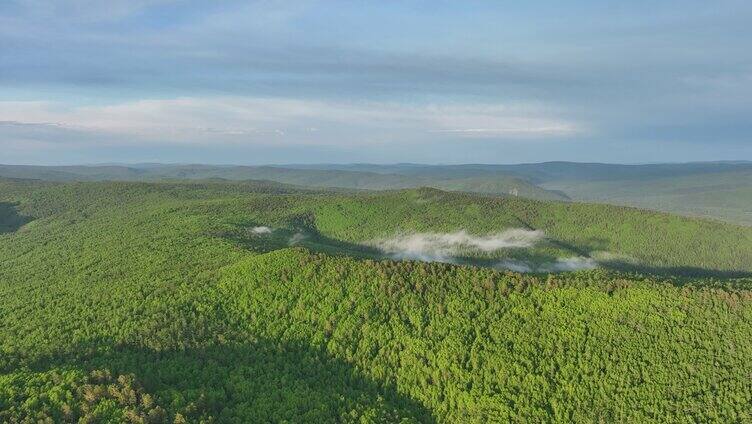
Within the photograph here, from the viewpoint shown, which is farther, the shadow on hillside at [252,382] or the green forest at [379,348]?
the shadow on hillside at [252,382]

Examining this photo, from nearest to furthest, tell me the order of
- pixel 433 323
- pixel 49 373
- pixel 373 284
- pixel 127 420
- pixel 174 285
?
pixel 127 420 → pixel 49 373 → pixel 433 323 → pixel 373 284 → pixel 174 285

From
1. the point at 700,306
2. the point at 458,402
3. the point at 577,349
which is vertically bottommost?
the point at 458,402

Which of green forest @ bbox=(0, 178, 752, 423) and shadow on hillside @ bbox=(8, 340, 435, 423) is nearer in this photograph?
green forest @ bbox=(0, 178, 752, 423)

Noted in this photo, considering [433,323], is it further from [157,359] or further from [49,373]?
[49,373]

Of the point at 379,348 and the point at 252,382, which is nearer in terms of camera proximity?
the point at 252,382

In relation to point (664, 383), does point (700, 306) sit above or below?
above

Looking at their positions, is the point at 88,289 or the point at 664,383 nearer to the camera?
the point at 664,383

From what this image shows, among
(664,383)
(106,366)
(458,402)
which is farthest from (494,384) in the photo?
(106,366)

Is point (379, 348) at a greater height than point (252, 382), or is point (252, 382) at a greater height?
point (379, 348)
